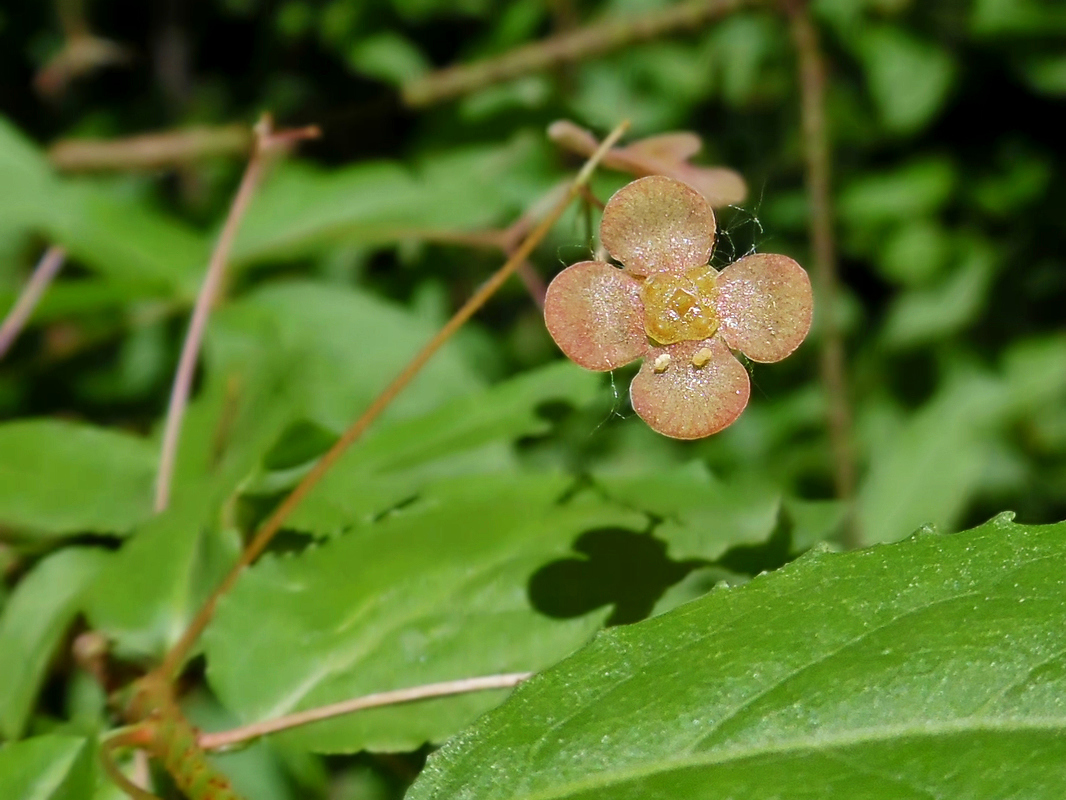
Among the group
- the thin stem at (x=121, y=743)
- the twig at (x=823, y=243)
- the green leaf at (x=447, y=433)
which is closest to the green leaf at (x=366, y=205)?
the twig at (x=823, y=243)

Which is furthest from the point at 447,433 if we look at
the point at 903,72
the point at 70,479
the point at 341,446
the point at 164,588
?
the point at 903,72

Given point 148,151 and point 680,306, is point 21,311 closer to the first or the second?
point 148,151

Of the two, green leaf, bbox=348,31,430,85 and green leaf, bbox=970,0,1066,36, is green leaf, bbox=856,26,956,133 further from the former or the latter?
green leaf, bbox=348,31,430,85

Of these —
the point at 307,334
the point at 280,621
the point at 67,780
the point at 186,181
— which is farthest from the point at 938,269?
the point at 67,780

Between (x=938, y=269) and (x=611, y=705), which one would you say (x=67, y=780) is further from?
(x=938, y=269)

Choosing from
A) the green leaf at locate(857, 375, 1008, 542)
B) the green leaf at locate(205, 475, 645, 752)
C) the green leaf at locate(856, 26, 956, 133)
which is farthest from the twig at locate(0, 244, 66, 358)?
the green leaf at locate(856, 26, 956, 133)

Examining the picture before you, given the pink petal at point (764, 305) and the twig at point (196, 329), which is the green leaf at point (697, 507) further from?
the twig at point (196, 329)
